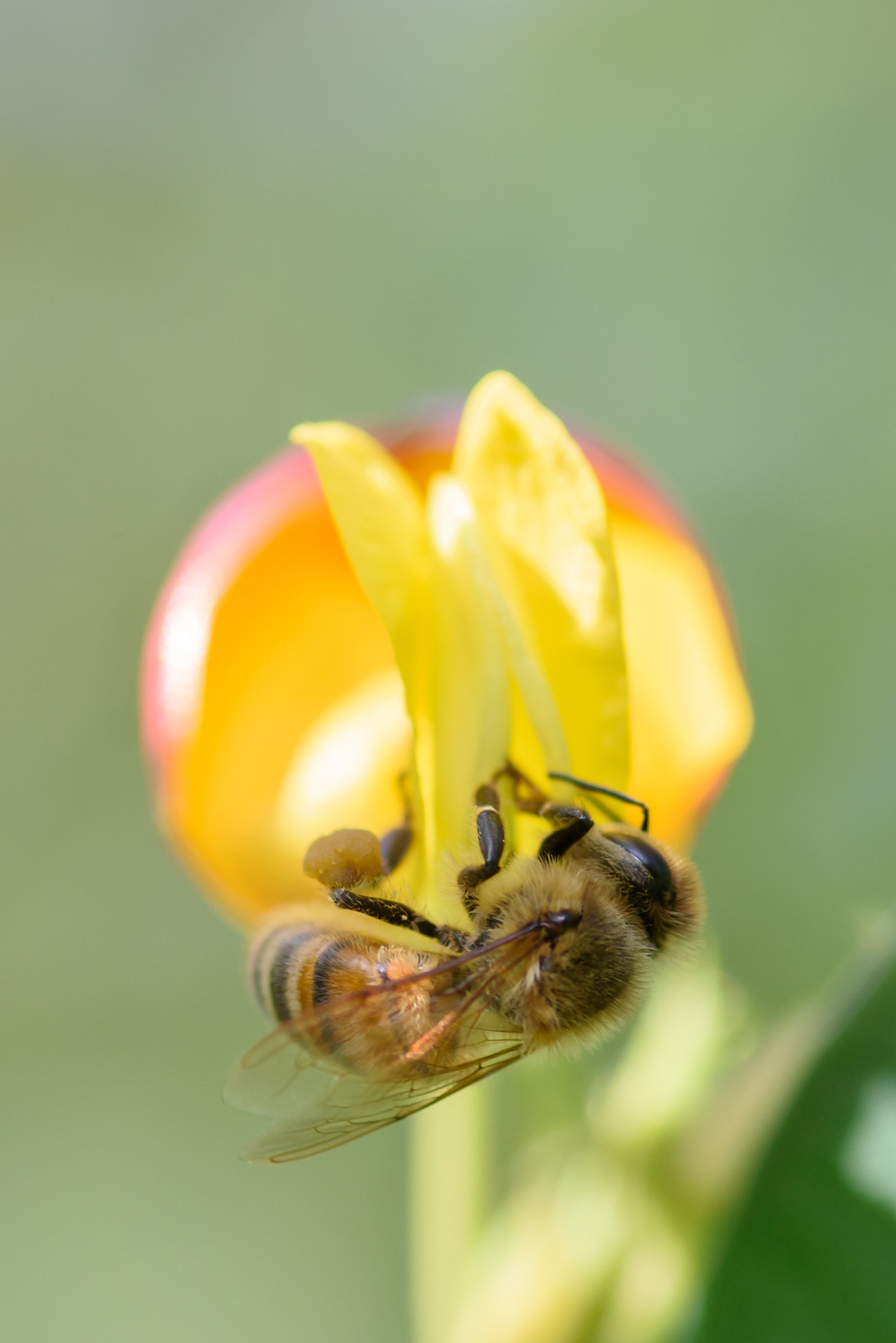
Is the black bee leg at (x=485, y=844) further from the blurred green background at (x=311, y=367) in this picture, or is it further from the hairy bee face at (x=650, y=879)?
the blurred green background at (x=311, y=367)

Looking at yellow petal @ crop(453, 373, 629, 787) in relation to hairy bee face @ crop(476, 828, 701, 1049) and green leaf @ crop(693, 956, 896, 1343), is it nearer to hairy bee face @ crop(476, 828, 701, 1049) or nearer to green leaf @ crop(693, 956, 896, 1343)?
hairy bee face @ crop(476, 828, 701, 1049)

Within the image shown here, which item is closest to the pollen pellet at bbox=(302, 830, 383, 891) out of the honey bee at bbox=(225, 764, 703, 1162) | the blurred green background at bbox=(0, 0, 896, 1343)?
the honey bee at bbox=(225, 764, 703, 1162)

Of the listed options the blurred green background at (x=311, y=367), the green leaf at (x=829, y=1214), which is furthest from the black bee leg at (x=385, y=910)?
the blurred green background at (x=311, y=367)

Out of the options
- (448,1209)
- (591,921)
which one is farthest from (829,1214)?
(448,1209)

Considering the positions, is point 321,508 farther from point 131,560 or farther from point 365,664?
point 131,560

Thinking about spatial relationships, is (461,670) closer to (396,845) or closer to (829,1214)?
(396,845)

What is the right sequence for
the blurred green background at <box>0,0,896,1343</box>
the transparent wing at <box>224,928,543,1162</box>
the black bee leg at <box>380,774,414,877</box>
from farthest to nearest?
the blurred green background at <box>0,0,896,1343</box> < the black bee leg at <box>380,774,414,877</box> < the transparent wing at <box>224,928,543,1162</box>

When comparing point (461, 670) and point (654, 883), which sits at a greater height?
point (461, 670)
